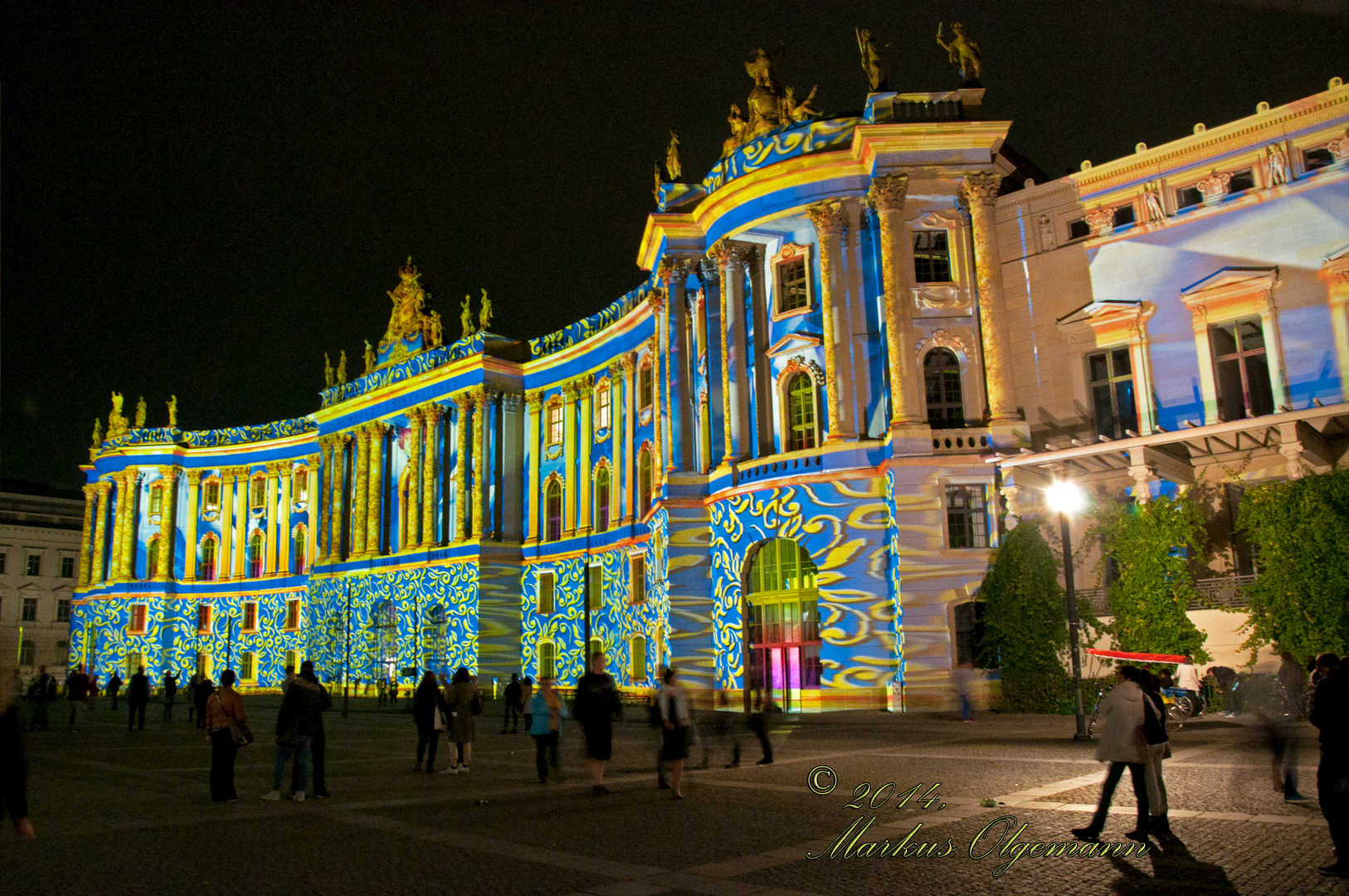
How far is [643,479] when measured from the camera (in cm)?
5325

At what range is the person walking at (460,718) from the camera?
19.7 m

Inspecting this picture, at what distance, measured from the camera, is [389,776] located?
19234mm

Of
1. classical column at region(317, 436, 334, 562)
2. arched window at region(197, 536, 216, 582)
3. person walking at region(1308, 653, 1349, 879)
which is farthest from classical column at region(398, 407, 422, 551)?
person walking at region(1308, 653, 1349, 879)

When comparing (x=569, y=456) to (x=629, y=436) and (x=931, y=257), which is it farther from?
(x=931, y=257)

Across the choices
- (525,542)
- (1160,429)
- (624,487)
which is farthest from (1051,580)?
(525,542)

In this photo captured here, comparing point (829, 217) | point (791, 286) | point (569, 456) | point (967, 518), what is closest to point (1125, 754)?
point (967, 518)

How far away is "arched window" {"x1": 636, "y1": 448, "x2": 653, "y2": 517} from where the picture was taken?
53031 mm

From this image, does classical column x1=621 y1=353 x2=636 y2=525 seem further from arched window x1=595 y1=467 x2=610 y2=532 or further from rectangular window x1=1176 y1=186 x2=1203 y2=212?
rectangular window x1=1176 y1=186 x2=1203 y2=212

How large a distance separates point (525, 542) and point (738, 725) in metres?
42.0

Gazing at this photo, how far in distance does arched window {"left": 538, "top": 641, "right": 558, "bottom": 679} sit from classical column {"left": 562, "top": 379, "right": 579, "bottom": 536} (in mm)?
6311

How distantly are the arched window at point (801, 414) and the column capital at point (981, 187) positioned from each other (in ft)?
26.4

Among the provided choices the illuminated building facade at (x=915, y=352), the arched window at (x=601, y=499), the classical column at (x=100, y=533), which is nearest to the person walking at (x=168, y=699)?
the illuminated building facade at (x=915, y=352)

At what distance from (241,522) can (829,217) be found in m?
61.8

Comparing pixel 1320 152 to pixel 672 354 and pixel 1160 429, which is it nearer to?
pixel 1160 429
